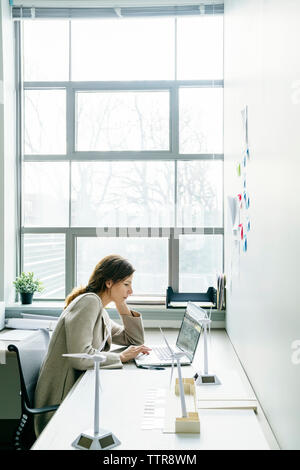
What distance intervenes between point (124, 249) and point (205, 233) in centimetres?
66

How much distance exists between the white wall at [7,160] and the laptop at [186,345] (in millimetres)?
1451

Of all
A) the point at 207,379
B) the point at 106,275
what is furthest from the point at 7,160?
the point at 207,379

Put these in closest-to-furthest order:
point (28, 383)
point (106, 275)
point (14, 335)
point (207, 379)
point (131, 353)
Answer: point (207, 379)
point (28, 383)
point (131, 353)
point (106, 275)
point (14, 335)

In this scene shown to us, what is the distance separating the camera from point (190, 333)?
2.30 metres

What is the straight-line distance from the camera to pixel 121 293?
2.40 metres

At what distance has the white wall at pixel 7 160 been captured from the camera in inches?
131

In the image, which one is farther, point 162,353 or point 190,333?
point 162,353

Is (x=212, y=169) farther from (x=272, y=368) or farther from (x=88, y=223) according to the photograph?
(x=272, y=368)

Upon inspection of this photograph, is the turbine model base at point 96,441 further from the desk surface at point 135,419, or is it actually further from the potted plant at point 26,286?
the potted plant at point 26,286

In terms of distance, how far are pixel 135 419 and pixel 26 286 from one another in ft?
6.85

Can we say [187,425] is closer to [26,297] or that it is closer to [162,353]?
[162,353]

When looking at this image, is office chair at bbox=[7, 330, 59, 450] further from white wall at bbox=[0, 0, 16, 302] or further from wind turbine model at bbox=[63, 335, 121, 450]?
white wall at bbox=[0, 0, 16, 302]

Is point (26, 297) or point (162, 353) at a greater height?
point (26, 297)

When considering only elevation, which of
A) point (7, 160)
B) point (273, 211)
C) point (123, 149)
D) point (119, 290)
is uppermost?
point (123, 149)
